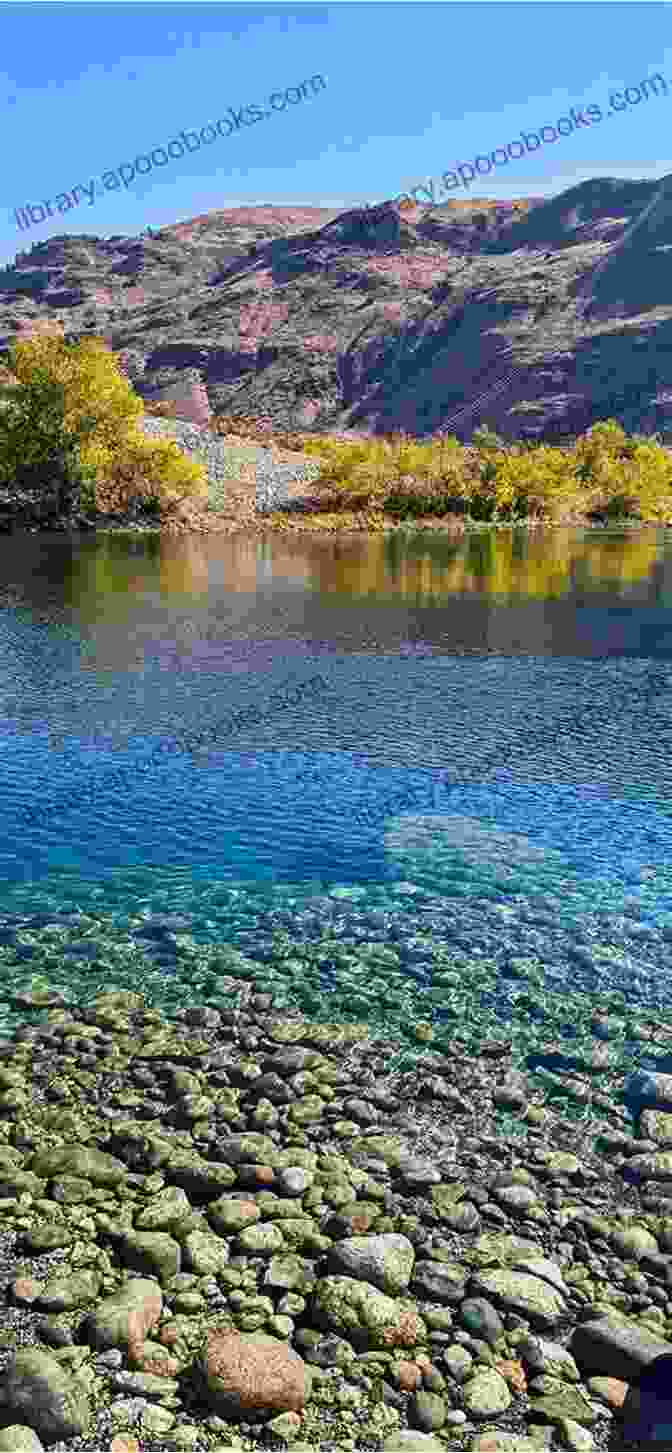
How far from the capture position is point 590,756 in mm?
33469

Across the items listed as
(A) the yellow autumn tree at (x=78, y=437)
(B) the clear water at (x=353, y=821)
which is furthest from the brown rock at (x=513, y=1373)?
(A) the yellow autumn tree at (x=78, y=437)

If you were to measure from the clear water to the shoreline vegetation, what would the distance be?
6683cm

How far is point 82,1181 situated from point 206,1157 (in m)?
1.55

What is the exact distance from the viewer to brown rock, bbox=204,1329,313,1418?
993 centimetres

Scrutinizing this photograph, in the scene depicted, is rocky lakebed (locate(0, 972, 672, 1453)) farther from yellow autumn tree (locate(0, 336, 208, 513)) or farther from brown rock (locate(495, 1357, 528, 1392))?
yellow autumn tree (locate(0, 336, 208, 513))

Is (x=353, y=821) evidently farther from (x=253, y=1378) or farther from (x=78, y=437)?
(x=78, y=437)

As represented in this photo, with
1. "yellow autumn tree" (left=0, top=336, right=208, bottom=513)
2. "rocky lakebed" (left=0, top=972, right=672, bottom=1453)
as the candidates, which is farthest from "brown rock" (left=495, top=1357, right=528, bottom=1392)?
"yellow autumn tree" (left=0, top=336, right=208, bottom=513)


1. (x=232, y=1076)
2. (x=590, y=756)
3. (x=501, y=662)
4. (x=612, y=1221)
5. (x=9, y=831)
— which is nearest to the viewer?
(x=612, y=1221)

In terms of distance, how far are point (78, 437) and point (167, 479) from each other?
10656mm

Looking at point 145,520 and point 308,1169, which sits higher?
point 145,520

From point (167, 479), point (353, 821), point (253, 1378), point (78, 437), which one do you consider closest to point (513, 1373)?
point (253, 1378)

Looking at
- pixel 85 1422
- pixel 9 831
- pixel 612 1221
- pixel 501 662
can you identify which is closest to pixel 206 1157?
pixel 85 1422

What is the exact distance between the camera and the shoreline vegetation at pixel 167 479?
120188mm

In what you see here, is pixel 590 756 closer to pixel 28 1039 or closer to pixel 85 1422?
pixel 28 1039
